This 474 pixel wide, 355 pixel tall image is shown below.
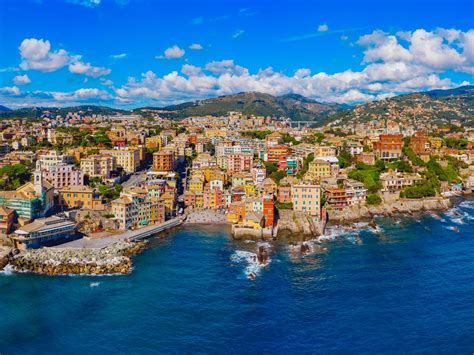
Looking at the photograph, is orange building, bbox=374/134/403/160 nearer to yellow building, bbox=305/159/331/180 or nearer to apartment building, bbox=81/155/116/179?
yellow building, bbox=305/159/331/180

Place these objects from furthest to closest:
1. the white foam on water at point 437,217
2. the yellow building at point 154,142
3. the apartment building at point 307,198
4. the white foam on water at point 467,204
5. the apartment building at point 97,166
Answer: the yellow building at point 154,142, the apartment building at point 97,166, the white foam on water at point 467,204, the white foam on water at point 437,217, the apartment building at point 307,198

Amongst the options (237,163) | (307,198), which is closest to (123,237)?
(307,198)

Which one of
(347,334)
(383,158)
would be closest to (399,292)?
(347,334)

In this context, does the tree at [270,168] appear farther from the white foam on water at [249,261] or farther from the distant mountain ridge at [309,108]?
the distant mountain ridge at [309,108]

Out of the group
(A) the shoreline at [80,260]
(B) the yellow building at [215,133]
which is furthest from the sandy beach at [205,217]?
(B) the yellow building at [215,133]

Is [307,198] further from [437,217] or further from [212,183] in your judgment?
[437,217]

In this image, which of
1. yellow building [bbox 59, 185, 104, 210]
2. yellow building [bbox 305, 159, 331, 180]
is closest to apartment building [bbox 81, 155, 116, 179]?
yellow building [bbox 59, 185, 104, 210]
